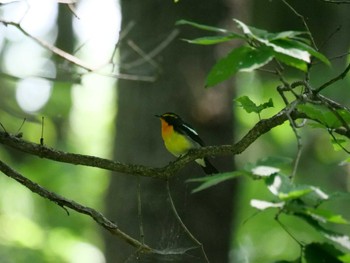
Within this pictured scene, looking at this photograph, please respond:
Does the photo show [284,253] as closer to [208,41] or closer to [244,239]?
[244,239]

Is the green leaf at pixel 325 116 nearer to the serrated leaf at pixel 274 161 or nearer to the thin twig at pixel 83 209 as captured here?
the serrated leaf at pixel 274 161

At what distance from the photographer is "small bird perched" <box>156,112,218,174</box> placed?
4.48 m

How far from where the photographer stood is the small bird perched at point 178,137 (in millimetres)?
4477

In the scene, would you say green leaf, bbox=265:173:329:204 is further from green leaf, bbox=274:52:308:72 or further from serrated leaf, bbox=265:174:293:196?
green leaf, bbox=274:52:308:72

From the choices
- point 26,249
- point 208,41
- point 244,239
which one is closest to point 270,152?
point 244,239

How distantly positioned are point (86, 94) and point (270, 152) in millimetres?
5480

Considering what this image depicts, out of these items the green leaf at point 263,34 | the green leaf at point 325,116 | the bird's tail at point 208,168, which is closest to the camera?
the green leaf at point 263,34

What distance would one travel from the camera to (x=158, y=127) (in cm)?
464

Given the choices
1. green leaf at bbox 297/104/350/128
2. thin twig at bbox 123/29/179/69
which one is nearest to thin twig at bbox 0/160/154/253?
green leaf at bbox 297/104/350/128

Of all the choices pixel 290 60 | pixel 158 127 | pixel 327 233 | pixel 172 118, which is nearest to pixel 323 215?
pixel 327 233

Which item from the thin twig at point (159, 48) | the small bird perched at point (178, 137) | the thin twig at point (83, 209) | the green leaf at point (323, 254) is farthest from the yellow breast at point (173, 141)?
the green leaf at point (323, 254)

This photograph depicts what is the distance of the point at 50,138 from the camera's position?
1036 cm

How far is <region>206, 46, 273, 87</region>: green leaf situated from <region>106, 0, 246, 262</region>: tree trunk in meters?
2.84

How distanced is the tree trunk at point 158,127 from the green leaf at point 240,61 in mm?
2835
